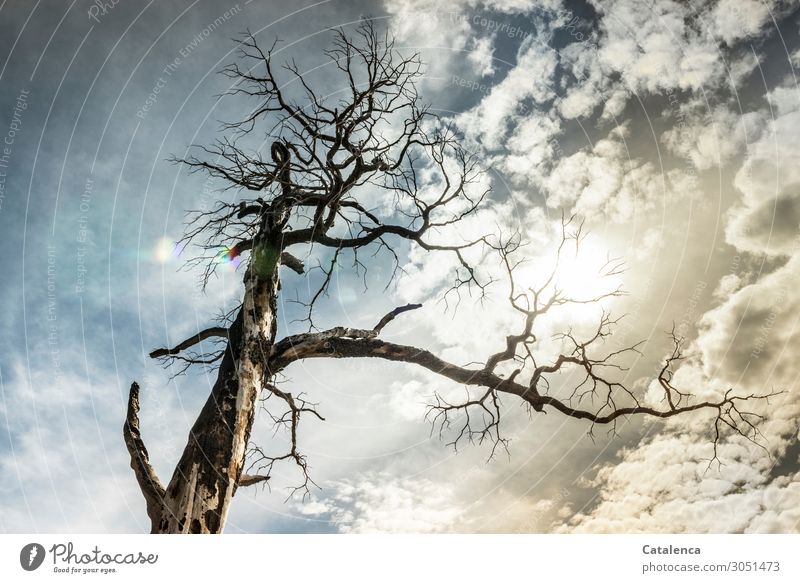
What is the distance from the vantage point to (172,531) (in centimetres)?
280

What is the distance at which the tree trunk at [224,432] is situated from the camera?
9.24 feet

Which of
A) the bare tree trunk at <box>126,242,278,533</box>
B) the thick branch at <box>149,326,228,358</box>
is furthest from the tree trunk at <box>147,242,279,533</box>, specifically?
the thick branch at <box>149,326,228,358</box>

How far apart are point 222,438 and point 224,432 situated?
0.05 m

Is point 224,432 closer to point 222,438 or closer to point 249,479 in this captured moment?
point 222,438

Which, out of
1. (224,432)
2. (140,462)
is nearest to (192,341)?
(140,462)

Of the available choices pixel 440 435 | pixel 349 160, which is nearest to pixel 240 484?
pixel 440 435

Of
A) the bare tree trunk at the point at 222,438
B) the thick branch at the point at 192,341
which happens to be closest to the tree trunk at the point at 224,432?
the bare tree trunk at the point at 222,438

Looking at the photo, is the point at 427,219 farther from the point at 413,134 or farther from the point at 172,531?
the point at 172,531

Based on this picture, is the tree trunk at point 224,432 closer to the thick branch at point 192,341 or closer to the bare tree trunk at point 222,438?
the bare tree trunk at point 222,438

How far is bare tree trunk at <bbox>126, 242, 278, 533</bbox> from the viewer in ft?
9.24

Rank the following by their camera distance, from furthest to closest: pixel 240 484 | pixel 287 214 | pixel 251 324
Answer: pixel 287 214 < pixel 251 324 < pixel 240 484

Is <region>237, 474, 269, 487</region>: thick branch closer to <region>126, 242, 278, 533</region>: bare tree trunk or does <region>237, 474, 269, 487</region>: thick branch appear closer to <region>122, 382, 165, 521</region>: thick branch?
<region>126, 242, 278, 533</region>: bare tree trunk
